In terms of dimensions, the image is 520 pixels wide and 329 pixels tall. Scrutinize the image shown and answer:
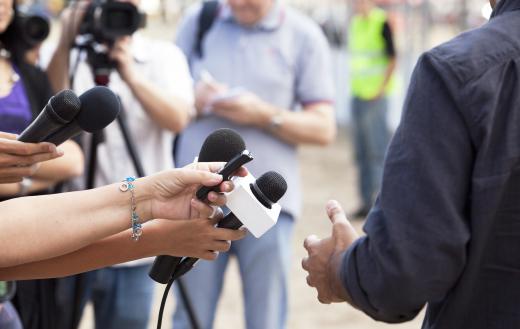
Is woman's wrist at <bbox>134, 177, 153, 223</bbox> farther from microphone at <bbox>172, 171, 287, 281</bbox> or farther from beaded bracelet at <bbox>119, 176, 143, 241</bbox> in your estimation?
microphone at <bbox>172, 171, 287, 281</bbox>

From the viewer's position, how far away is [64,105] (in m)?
1.99

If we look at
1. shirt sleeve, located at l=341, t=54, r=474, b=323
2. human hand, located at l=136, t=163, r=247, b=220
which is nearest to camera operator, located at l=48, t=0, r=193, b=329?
human hand, located at l=136, t=163, r=247, b=220

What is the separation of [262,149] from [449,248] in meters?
2.18

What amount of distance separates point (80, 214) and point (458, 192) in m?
0.82

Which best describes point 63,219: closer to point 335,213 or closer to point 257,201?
point 257,201

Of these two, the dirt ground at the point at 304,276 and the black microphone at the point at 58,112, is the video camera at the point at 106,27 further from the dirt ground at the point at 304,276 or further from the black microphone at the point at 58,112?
the dirt ground at the point at 304,276

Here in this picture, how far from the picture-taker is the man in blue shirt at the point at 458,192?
5.43ft

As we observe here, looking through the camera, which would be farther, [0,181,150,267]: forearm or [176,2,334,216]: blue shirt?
[176,2,334,216]: blue shirt

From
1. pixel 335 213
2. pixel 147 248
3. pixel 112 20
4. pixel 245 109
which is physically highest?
pixel 112 20

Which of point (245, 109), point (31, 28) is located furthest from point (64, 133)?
point (245, 109)

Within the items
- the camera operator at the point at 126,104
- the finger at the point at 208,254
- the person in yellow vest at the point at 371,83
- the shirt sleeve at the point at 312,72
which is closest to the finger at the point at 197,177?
the finger at the point at 208,254

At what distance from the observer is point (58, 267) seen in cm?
223

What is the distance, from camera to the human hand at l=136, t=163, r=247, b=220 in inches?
77.3

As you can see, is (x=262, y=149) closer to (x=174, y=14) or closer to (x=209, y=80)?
(x=209, y=80)
